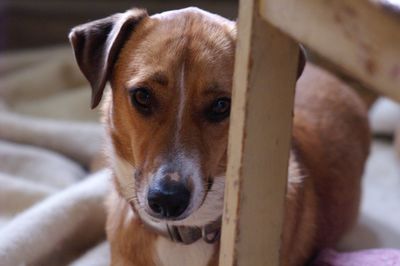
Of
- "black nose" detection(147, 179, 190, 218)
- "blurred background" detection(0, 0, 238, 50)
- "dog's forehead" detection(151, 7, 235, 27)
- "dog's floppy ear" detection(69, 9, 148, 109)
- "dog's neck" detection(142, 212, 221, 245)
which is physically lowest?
"blurred background" detection(0, 0, 238, 50)

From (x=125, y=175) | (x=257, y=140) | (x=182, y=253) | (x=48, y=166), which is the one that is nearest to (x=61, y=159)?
(x=48, y=166)

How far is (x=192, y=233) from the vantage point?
68.3 inches

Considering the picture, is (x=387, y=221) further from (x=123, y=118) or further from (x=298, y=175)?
(x=123, y=118)

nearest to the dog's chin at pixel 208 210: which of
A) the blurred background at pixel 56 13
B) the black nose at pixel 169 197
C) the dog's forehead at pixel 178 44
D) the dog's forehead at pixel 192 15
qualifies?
the black nose at pixel 169 197

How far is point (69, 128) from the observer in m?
2.91

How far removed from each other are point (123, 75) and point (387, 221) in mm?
1247

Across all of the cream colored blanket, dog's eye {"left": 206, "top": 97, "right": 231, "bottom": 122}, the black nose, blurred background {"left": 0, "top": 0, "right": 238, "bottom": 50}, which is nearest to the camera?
the black nose

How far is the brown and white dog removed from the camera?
1.58m

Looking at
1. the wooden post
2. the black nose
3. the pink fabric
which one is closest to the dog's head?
the black nose

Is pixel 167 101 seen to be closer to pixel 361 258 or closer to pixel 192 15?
pixel 192 15

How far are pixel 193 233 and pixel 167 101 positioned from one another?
1.07 ft

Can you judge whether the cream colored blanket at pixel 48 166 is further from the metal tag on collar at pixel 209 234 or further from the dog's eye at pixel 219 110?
the dog's eye at pixel 219 110

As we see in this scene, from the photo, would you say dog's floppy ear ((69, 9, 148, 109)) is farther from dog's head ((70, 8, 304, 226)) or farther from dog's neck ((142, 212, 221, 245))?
dog's neck ((142, 212, 221, 245))

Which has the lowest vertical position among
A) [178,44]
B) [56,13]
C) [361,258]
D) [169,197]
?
[56,13]
